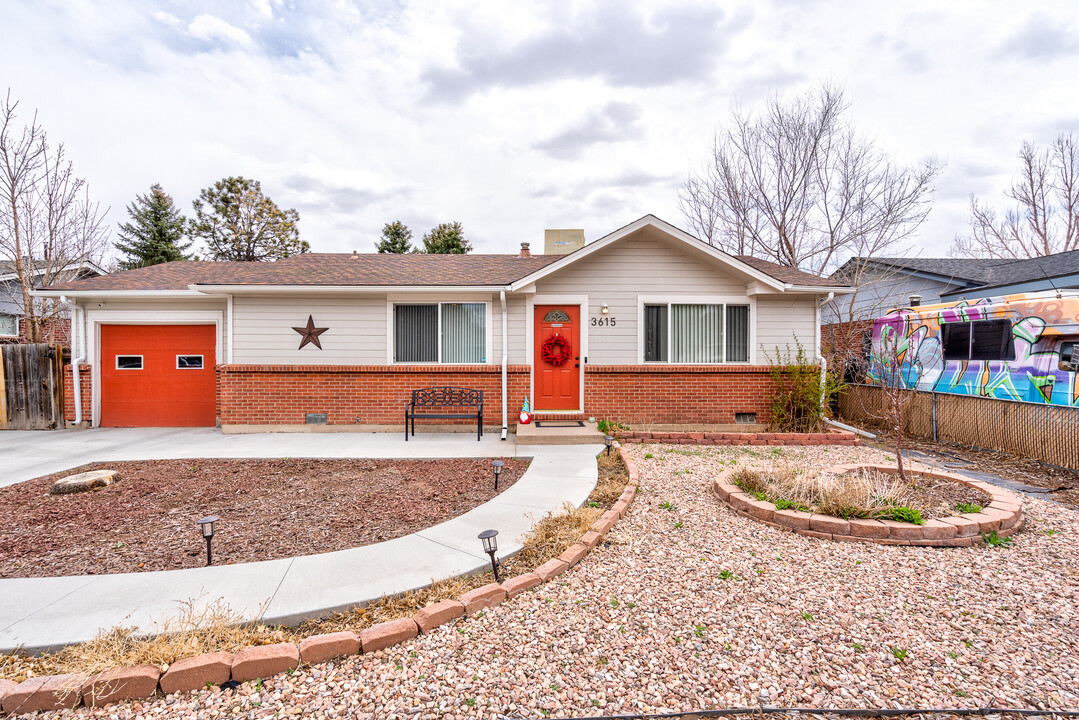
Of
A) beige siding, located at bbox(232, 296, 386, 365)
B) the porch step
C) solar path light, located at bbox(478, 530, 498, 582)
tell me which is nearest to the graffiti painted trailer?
the porch step

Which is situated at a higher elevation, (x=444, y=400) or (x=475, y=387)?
(x=475, y=387)

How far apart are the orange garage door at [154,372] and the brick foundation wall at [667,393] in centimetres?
795

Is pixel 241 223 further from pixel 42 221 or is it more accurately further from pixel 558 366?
pixel 558 366

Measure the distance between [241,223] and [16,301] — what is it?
13372mm

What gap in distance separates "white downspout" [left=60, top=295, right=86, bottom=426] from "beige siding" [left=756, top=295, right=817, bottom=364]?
1342 cm

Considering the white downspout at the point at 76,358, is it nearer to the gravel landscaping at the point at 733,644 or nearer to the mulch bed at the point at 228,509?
the mulch bed at the point at 228,509

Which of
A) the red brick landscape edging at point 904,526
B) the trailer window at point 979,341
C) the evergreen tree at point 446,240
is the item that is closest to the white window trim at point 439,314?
the red brick landscape edging at point 904,526

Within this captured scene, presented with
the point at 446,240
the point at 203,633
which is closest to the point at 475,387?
the point at 203,633

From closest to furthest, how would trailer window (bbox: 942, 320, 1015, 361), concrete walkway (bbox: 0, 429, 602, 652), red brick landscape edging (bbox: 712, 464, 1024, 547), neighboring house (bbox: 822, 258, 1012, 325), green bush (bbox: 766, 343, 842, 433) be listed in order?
concrete walkway (bbox: 0, 429, 602, 652) < red brick landscape edging (bbox: 712, 464, 1024, 547) < trailer window (bbox: 942, 320, 1015, 361) < green bush (bbox: 766, 343, 842, 433) < neighboring house (bbox: 822, 258, 1012, 325)

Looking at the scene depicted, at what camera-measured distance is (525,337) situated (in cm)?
873

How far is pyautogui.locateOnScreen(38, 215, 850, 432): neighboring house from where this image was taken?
852cm

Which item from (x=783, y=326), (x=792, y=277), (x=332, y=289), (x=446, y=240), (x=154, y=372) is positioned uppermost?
(x=446, y=240)

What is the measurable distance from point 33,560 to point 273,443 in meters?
4.18

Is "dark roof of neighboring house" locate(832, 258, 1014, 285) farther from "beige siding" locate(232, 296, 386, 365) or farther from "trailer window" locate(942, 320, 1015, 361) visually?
"beige siding" locate(232, 296, 386, 365)
